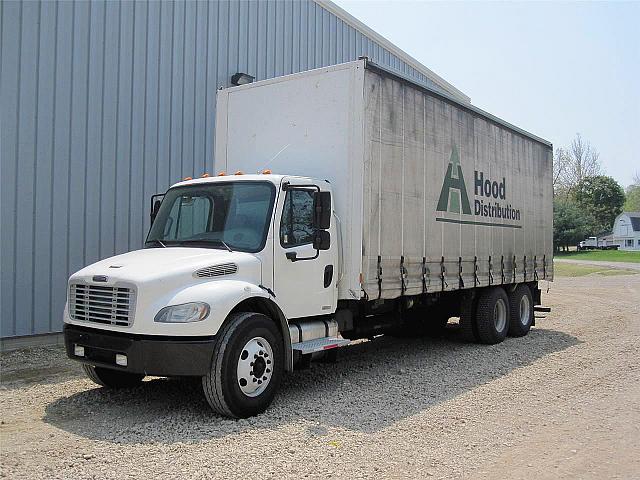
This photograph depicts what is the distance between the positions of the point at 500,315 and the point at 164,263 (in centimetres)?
745

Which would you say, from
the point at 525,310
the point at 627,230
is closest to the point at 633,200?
the point at 627,230

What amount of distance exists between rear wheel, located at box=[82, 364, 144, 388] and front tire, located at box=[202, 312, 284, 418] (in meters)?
1.51

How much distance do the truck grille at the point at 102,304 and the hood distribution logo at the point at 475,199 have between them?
17.1 ft

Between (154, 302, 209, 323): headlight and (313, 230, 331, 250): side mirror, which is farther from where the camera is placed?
(313, 230, 331, 250): side mirror

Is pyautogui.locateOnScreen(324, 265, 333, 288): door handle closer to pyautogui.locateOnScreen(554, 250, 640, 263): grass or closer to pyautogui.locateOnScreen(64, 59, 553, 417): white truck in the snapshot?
pyautogui.locateOnScreen(64, 59, 553, 417): white truck

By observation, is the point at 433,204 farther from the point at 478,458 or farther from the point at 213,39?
the point at 213,39

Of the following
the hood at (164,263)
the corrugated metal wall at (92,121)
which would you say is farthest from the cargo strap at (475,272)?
the corrugated metal wall at (92,121)

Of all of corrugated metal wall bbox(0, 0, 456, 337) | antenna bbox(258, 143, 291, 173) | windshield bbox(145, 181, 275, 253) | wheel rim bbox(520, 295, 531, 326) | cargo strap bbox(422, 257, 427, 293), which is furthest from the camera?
wheel rim bbox(520, 295, 531, 326)

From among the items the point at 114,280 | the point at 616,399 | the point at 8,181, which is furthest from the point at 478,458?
the point at 8,181

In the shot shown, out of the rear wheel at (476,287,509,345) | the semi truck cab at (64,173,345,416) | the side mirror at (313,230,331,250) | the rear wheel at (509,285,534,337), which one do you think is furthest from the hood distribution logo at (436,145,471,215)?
the side mirror at (313,230,331,250)

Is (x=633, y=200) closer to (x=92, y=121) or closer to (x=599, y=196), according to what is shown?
(x=599, y=196)

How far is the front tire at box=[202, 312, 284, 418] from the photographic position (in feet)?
19.7

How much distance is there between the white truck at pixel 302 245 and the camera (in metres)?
6.02

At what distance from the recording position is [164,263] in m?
6.25
